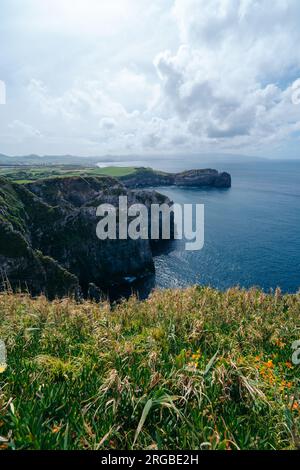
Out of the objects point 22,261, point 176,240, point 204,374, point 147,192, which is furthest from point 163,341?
point 147,192

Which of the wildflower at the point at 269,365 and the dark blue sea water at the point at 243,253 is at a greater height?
the wildflower at the point at 269,365

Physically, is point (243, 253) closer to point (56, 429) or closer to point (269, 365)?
point (269, 365)

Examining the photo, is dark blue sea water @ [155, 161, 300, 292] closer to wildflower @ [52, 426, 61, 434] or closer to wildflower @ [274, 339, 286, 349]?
wildflower @ [274, 339, 286, 349]

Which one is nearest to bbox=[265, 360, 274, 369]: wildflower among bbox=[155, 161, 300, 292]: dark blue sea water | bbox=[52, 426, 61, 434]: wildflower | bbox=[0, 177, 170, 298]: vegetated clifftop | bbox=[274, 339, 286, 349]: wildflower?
bbox=[274, 339, 286, 349]: wildflower

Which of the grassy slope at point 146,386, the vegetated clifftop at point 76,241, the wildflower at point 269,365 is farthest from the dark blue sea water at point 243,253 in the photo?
the wildflower at point 269,365

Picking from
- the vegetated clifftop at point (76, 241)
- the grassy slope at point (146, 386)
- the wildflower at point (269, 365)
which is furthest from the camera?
the vegetated clifftop at point (76, 241)

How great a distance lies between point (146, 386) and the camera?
216 inches

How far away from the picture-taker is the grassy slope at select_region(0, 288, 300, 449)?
445cm

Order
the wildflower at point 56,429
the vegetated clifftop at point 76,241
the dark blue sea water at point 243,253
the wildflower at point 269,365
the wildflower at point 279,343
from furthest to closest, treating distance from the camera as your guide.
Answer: the vegetated clifftop at point 76,241, the dark blue sea water at point 243,253, the wildflower at point 279,343, the wildflower at point 269,365, the wildflower at point 56,429

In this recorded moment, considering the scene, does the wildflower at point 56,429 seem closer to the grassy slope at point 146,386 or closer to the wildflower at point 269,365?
the grassy slope at point 146,386

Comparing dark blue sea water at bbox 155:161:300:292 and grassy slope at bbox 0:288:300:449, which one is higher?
grassy slope at bbox 0:288:300:449

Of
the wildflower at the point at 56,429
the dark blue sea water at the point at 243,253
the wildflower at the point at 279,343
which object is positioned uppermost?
the wildflower at the point at 56,429

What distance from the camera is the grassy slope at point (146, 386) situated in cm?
445
